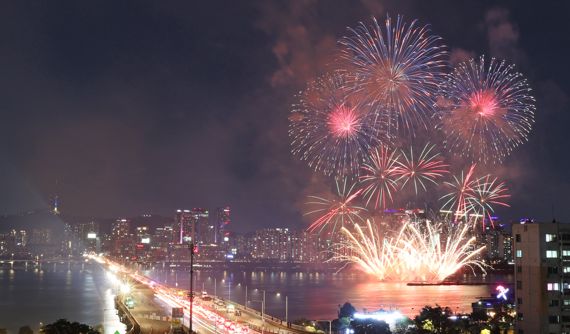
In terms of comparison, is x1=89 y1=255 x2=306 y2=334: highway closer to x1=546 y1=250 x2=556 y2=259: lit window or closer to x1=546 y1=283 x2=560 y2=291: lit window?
x1=546 y1=283 x2=560 y2=291: lit window

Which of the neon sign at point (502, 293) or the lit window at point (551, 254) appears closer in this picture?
the lit window at point (551, 254)

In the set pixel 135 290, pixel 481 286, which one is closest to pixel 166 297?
pixel 135 290

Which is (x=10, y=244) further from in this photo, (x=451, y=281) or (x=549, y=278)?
(x=549, y=278)

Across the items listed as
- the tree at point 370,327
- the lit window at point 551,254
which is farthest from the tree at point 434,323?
the lit window at point 551,254

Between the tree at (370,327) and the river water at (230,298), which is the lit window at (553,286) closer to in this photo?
the tree at (370,327)

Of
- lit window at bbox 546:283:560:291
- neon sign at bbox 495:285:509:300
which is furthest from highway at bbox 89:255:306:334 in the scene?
neon sign at bbox 495:285:509:300

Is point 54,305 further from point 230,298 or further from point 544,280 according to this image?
point 544,280

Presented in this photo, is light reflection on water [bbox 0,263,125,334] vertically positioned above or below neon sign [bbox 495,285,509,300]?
below

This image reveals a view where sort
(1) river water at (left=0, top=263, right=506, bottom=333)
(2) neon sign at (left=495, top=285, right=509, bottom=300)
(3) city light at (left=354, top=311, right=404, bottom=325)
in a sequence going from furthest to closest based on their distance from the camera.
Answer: (1) river water at (left=0, top=263, right=506, bottom=333), (2) neon sign at (left=495, top=285, right=509, bottom=300), (3) city light at (left=354, top=311, right=404, bottom=325)
